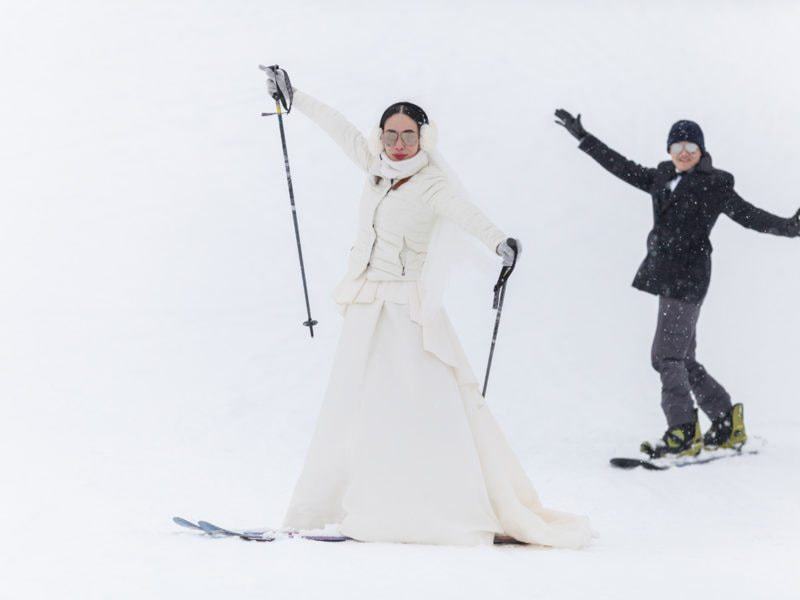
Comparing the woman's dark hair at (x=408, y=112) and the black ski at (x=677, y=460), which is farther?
the black ski at (x=677, y=460)

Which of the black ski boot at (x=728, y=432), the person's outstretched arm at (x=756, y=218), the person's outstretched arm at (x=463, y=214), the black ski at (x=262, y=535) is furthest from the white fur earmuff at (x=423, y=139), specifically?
the black ski boot at (x=728, y=432)

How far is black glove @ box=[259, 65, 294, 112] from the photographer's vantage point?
5.98m

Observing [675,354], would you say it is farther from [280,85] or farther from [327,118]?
[280,85]

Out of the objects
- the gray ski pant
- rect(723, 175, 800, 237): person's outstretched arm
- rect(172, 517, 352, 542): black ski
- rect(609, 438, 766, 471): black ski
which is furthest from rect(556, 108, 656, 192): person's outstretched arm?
rect(172, 517, 352, 542): black ski

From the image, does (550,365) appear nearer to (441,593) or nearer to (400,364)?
(400,364)

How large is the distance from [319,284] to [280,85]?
541 centimetres

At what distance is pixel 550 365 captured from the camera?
9938 mm

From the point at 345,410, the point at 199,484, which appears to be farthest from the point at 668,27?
the point at 345,410

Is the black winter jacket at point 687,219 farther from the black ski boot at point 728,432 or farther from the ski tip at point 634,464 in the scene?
the ski tip at point 634,464

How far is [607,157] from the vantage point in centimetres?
784

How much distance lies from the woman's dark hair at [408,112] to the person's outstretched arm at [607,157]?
7.40 ft

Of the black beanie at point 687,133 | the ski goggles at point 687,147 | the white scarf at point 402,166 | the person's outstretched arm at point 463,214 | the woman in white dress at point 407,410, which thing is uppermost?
the black beanie at point 687,133

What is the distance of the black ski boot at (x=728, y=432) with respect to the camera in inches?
316

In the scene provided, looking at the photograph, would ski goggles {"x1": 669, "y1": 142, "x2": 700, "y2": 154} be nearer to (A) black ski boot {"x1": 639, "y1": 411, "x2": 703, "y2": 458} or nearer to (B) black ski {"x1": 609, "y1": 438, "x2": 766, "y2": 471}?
(A) black ski boot {"x1": 639, "y1": 411, "x2": 703, "y2": 458}
